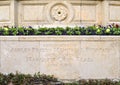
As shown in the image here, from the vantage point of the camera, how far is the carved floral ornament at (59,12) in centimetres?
1545

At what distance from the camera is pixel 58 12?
1549 cm

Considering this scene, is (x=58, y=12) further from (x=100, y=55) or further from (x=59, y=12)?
(x=100, y=55)

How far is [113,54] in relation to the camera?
41.2 ft

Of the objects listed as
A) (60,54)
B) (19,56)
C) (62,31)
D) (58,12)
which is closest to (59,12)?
(58,12)

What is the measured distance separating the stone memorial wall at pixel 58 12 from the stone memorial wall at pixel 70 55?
2.90 meters

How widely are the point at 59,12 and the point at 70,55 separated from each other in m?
3.42

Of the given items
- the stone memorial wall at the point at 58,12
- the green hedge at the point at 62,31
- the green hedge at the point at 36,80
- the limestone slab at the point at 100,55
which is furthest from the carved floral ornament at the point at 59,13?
the green hedge at the point at 36,80

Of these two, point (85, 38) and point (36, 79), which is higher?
point (85, 38)

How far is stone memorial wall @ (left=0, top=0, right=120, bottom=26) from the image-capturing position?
15.5 m

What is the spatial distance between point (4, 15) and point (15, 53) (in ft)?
12.7

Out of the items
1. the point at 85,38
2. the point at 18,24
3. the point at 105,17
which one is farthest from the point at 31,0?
the point at 85,38

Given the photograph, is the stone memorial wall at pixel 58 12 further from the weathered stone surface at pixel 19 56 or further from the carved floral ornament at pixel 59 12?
the weathered stone surface at pixel 19 56

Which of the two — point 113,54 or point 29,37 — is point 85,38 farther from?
point 29,37

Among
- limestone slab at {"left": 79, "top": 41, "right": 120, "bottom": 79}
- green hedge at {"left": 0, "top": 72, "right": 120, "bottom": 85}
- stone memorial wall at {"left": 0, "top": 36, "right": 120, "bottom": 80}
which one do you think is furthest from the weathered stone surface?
limestone slab at {"left": 79, "top": 41, "right": 120, "bottom": 79}
